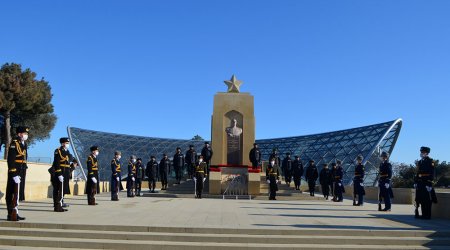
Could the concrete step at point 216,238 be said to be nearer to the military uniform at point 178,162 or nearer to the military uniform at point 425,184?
the military uniform at point 425,184

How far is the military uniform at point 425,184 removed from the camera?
11.1 meters

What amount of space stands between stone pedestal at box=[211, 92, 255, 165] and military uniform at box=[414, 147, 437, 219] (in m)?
12.3

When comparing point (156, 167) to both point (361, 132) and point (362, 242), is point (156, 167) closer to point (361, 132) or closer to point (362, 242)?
point (362, 242)

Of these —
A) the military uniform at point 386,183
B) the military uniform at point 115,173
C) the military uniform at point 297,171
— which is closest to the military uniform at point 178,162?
the military uniform at point 297,171

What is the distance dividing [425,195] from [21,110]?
33.9m

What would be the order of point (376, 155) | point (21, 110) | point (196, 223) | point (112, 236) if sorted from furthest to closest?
point (376, 155) → point (21, 110) → point (196, 223) → point (112, 236)

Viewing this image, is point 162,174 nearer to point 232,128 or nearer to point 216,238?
point 232,128

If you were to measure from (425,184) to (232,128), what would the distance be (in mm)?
13026

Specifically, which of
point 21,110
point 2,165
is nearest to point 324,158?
point 21,110

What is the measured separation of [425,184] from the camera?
11.1 meters

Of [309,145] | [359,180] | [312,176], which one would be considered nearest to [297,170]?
[312,176]

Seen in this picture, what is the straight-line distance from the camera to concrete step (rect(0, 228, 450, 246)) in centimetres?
772

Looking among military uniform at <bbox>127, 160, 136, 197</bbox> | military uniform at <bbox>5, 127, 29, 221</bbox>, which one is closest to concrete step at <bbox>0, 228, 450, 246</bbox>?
military uniform at <bbox>5, 127, 29, 221</bbox>

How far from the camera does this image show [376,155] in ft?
204
